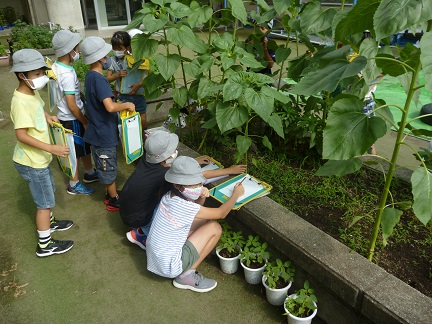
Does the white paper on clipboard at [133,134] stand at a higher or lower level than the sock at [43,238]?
higher

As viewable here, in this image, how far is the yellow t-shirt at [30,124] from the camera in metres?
2.55

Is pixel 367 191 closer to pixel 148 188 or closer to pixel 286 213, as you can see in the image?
pixel 286 213

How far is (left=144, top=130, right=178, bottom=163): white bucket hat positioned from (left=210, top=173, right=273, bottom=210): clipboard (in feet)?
1.62

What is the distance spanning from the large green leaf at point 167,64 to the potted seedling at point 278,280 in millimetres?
1713

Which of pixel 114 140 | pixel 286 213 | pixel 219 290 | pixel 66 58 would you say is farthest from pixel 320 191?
pixel 66 58

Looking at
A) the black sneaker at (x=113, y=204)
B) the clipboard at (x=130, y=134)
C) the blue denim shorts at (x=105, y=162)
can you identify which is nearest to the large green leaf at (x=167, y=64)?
the clipboard at (x=130, y=134)

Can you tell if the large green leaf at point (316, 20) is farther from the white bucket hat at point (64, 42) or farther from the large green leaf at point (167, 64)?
the white bucket hat at point (64, 42)

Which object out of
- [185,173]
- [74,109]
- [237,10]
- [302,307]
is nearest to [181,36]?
[237,10]

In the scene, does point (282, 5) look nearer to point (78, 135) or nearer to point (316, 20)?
point (316, 20)

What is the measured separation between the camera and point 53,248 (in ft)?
9.43

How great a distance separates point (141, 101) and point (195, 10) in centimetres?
134

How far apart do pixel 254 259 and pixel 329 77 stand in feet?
4.57

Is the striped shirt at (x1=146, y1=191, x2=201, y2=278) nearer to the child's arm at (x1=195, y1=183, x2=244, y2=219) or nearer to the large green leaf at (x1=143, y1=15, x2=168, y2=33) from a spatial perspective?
the child's arm at (x1=195, y1=183, x2=244, y2=219)

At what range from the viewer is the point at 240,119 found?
2762 millimetres
